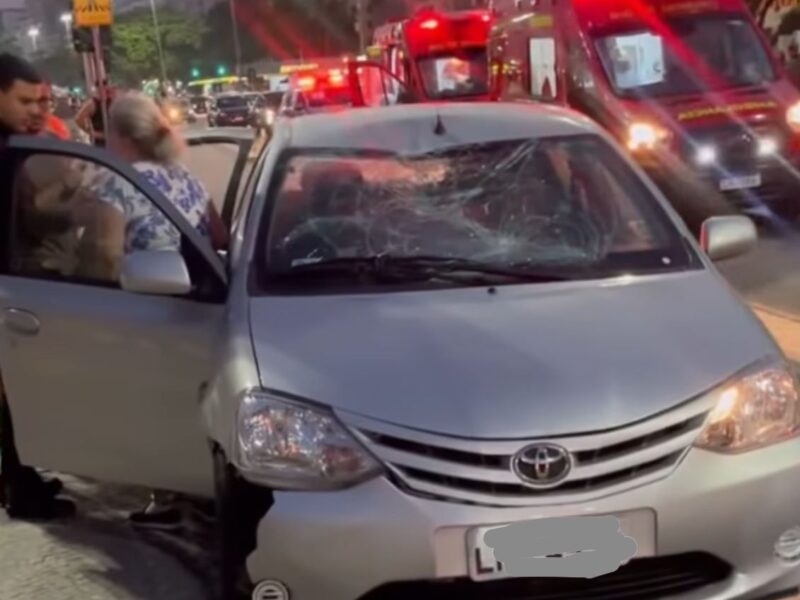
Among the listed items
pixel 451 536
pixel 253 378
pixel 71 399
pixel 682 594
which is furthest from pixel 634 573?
pixel 71 399

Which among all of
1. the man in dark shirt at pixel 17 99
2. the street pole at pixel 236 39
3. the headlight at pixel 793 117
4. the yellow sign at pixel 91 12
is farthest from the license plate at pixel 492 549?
the street pole at pixel 236 39

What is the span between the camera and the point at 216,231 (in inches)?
233

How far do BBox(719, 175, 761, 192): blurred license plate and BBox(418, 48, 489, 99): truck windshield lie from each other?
27.1 ft

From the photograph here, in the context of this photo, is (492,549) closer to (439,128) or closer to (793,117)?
(439,128)

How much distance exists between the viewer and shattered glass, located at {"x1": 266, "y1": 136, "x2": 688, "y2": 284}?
4.76m

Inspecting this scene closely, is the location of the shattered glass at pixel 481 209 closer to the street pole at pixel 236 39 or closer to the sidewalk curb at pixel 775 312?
the sidewalk curb at pixel 775 312

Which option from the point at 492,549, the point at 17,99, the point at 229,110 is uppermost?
the point at 17,99

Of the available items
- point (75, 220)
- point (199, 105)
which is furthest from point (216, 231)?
point (199, 105)

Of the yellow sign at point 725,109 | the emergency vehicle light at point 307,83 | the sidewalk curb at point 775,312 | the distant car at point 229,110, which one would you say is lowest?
the distant car at point 229,110

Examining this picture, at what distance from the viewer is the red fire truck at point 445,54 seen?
69.4ft

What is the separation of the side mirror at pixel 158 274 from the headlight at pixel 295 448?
0.88m

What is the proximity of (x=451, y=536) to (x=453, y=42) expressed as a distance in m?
18.4

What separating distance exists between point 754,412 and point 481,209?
54.6 inches

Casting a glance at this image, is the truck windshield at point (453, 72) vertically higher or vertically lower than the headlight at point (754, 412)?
lower
